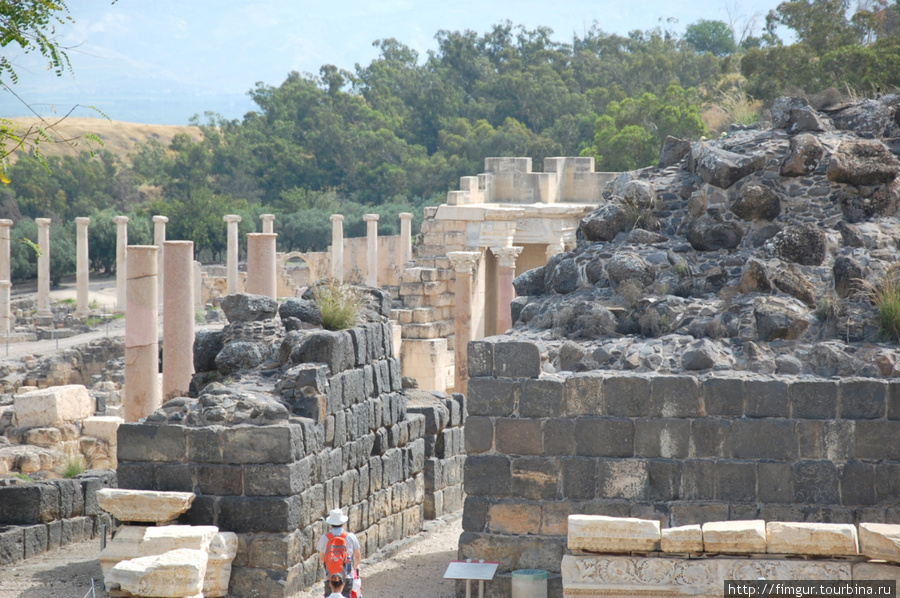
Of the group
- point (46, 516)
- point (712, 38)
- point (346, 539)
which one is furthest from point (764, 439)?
point (712, 38)

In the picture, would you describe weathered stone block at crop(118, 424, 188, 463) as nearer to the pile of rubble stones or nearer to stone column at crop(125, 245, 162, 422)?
the pile of rubble stones

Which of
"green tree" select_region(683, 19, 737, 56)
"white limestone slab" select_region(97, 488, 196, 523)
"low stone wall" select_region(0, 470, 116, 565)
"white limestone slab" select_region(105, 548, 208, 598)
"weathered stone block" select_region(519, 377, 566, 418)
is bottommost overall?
"low stone wall" select_region(0, 470, 116, 565)

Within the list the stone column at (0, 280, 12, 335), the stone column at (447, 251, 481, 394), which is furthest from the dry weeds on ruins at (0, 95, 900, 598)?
the stone column at (0, 280, 12, 335)

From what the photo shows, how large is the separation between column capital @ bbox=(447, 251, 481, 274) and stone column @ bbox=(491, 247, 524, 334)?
0.57m

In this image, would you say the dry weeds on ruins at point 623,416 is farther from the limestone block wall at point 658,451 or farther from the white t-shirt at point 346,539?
the white t-shirt at point 346,539

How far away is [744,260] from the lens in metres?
9.20

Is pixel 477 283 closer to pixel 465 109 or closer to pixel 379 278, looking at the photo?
pixel 379 278

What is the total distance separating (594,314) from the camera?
8875mm

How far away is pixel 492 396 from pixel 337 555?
1629 mm

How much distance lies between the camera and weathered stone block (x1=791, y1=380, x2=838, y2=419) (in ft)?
25.7

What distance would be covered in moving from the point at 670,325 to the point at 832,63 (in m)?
17.5

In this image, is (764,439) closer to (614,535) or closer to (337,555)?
→ (614,535)

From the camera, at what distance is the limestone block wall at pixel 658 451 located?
782 cm

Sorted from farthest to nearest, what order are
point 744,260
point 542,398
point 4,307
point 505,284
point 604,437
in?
1. point 4,307
2. point 505,284
3. point 744,260
4. point 542,398
5. point 604,437
